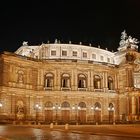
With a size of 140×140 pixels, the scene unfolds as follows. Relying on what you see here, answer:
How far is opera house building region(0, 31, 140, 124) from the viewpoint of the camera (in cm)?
6147

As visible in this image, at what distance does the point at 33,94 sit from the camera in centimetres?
6456

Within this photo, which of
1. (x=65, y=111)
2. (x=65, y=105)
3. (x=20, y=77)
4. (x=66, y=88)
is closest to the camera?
(x=20, y=77)

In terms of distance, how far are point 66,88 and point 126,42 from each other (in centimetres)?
2422

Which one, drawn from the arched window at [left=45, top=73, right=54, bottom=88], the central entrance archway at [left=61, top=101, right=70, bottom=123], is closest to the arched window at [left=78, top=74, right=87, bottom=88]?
the central entrance archway at [left=61, top=101, right=70, bottom=123]

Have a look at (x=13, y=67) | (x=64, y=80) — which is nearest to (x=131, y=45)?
(x=64, y=80)

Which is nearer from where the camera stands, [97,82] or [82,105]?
[82,105]

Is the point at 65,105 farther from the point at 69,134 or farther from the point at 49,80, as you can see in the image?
the point at 69,134

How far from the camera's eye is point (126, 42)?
81500 mm

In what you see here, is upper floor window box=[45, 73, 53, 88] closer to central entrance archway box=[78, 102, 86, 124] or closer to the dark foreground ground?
central entrance archway box=[78, 102, 86, 124]

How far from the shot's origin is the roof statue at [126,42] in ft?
264

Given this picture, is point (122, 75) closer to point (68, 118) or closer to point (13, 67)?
point (68, 118)

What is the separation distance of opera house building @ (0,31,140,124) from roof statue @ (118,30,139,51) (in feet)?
11.7

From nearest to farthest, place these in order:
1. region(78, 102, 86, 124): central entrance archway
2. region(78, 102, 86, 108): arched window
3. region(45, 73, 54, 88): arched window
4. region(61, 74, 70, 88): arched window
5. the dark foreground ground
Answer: the dark foreground ground → region(78, 102, 86, 124): central entrance archway → region(45, 73, 54, 88): arched window → region(78, 102, 86, 108): arched window → region(61, 74, 70, 88): arched window

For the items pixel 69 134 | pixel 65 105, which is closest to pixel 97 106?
pixel 65 105
